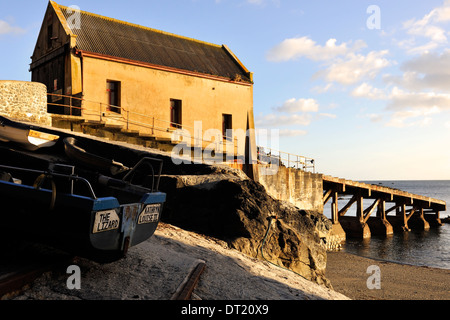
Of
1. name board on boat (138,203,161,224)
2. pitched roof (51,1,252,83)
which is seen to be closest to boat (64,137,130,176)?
name board on boat (138,203,161,224)

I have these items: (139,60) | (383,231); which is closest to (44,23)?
(139,60)

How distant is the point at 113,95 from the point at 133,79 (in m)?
1.28

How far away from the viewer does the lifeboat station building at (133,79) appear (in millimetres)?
18406

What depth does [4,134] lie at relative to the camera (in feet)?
30.3

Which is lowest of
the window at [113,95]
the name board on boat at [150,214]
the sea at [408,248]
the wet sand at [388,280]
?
the sea at [408,248]

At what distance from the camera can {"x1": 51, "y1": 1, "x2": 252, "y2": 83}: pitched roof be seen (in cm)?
2000

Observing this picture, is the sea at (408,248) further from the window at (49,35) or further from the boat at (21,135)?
the window at (49,35)

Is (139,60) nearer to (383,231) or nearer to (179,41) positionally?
(179,41)

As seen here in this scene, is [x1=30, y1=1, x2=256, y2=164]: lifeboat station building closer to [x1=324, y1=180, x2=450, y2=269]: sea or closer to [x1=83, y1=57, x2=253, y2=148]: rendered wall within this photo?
[x1=83, y1=57, x2=253, y2=148]: rendered wall

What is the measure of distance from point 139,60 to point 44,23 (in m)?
5.52

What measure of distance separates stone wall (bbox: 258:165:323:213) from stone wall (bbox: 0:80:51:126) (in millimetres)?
11066

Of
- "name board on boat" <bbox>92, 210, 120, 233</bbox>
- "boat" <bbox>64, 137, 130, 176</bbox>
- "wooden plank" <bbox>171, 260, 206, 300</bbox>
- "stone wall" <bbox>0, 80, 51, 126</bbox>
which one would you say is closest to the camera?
"name board on boat" <bbox>92, 210, 120, 233</bbox>

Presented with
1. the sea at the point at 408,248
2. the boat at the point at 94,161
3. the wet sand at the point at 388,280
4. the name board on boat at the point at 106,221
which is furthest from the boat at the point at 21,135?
the sea at the point at 408,248

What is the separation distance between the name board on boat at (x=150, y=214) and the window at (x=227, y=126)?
60.2ft
